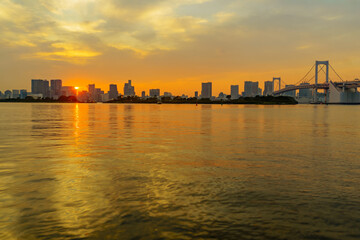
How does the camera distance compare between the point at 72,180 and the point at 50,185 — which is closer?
the point at 50,185

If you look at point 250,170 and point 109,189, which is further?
point 250,170

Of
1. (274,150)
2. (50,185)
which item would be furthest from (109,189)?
(274,150)

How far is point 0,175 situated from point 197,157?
9825 millimetres

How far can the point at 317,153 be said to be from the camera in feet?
60.0

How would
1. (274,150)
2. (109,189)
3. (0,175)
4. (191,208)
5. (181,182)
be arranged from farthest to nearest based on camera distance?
(274,150), (0,175), (181,182), (109,189), (191,208)

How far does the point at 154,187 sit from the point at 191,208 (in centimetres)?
245

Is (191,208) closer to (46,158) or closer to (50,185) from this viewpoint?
(50,185)

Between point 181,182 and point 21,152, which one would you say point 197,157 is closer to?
point 181,182

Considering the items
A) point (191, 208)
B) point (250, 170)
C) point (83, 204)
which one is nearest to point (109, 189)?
point (83, 204)

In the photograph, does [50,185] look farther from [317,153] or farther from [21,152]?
[317,153]

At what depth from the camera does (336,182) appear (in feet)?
37.7

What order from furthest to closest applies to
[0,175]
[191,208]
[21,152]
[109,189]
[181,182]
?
[21,152] → [0,175] → [181,182] → [109,189] → [191,208]

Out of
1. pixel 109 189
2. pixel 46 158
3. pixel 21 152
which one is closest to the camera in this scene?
pixel 109 189

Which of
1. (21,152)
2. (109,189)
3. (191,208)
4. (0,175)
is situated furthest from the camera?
(21,152)
